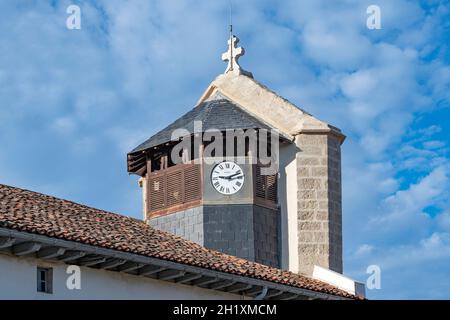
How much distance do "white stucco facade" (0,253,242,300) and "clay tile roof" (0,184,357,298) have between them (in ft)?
1.76

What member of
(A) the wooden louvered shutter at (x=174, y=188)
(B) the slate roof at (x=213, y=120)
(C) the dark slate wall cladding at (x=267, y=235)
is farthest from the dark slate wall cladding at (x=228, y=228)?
(B) the slate roof at (x=213, y=120)

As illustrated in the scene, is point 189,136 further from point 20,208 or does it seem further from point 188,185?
point 20,208

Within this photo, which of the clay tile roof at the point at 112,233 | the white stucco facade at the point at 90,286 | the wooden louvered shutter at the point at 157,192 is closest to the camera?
the white stucco facade at the point at 90,286

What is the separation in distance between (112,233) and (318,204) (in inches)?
328

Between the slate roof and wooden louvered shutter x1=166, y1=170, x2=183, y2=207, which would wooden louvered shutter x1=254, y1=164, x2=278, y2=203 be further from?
wooden louvered shutter x1=166, y1=170, x2=183, y2=207

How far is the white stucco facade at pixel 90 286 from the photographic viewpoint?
1905 cm

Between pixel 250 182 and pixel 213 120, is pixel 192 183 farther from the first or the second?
pixel 213 120

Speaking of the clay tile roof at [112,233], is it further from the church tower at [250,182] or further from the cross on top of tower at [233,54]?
the cross on top of tower at [233,54]

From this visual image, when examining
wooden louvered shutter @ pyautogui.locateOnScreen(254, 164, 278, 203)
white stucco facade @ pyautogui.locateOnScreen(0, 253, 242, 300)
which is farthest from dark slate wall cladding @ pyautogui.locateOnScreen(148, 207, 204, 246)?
white stucco facade @ pyautogui.locateOnScreen(0, 253, 242, 300)

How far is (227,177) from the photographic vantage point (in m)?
28.5

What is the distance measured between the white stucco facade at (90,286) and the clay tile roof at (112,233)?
1.76ft

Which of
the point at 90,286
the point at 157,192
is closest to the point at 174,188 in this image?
the point at 157,192

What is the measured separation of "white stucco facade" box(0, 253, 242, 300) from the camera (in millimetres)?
19047
